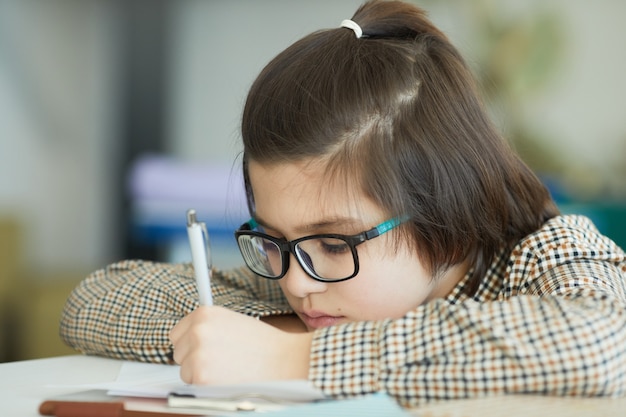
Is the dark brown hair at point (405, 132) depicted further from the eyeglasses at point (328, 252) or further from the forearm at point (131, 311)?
the forearm at point (131, 311)

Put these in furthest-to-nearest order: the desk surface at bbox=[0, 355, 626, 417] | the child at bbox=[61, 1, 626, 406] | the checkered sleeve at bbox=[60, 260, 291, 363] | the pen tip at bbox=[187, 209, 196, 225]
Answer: the checkered sleeve at bbox=[60, 260, 291, 363] < the pen tip at bbox=[187, 209, 196, 225] < the child at bbox=[61, 1, 626, 406] < the desk surface at bbox=[0, 355, 626, 417]

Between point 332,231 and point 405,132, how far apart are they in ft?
0.48

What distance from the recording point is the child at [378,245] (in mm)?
791

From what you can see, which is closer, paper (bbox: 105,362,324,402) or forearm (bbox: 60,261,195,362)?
paper (bbox: 105,362,324,402)

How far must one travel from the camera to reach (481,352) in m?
0.76

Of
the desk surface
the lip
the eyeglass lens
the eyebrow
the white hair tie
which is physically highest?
the white hair tie

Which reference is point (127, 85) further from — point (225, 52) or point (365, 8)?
point (365, 8)

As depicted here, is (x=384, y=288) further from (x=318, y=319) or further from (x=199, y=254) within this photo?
(x=199, y=254)

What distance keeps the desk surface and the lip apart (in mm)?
225

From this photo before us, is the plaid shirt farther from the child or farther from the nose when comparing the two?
the nose

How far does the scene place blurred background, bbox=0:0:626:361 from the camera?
331 cm

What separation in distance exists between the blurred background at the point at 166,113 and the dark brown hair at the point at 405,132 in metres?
2.03

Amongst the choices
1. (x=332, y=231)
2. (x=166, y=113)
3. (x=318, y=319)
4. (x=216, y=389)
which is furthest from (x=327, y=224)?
(x=166, y=113)

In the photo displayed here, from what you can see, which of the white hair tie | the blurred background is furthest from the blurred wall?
the white hair tie
